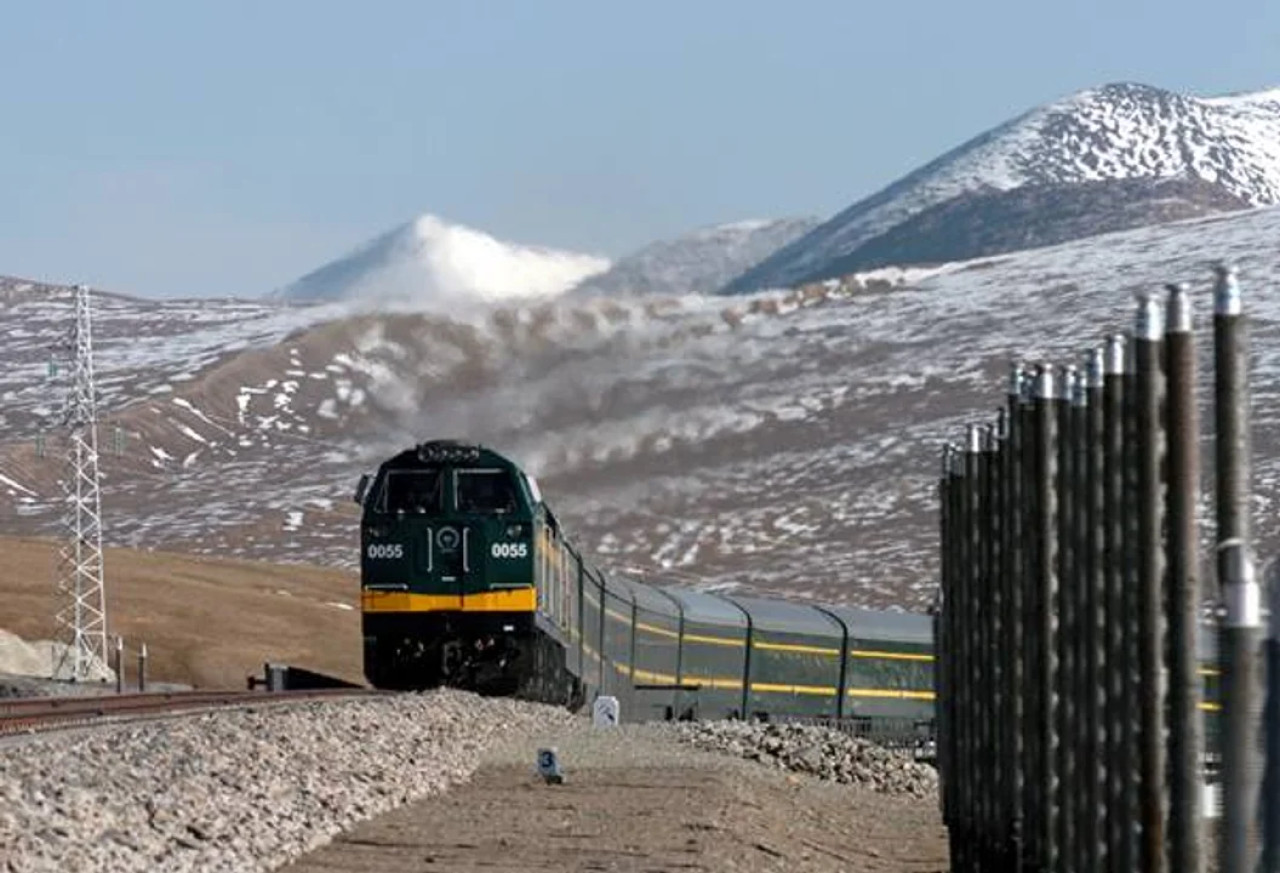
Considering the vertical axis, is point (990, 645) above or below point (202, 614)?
above

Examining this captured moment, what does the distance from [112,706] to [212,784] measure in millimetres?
18323

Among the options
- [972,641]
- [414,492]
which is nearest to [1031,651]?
[972,641]

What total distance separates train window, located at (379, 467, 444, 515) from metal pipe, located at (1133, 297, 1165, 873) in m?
34.7

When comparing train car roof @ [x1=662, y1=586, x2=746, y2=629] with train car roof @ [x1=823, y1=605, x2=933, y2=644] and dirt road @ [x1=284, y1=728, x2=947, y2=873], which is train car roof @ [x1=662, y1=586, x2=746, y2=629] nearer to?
train car roof @ [x1=823, y1=605, x2=933, y2=644]

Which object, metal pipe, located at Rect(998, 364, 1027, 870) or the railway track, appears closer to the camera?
metal pipe, located at Rect(998, 364, 1027, 870)

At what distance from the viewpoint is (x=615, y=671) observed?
192ft

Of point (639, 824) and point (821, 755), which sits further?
point (821, 755)

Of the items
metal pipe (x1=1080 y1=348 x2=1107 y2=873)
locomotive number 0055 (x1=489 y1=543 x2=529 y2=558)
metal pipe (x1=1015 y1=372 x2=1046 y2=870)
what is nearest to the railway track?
locomotive number 0055 (x1=489 y1=543 x2=529 y2=558)

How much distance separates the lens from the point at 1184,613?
47.3 feet

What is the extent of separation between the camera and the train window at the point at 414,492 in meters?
50.2

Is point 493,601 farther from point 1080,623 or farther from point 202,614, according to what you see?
point 202,614

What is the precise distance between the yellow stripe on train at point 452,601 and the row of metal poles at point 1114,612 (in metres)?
21.7

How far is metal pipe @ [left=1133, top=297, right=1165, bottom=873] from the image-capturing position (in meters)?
15.7

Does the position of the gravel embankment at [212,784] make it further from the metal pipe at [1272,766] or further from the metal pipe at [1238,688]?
the metal pipe at [1272,766]
